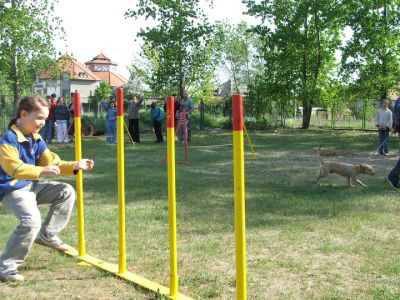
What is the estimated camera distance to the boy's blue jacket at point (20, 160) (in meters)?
4.15

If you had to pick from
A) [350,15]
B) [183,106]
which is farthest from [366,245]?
[350,15]

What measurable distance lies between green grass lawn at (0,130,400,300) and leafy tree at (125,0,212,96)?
15.4 m

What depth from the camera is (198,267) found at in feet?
15.6

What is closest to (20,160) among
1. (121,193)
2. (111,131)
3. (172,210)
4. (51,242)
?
(121,193)

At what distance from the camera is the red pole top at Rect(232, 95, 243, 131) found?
307 centimetres

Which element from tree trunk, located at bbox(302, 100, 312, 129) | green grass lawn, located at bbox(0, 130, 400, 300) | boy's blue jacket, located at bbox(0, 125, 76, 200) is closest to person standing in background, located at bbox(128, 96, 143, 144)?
green grass lawn, located at bbox(0, 130, 400, 300)

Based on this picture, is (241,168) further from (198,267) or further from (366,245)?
(366,245)

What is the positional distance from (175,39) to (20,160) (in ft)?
71.1

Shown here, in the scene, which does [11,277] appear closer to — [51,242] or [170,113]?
[51,242]

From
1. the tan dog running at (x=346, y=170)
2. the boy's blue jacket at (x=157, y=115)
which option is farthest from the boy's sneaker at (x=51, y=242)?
the boy's blue jacket at (x=157, y=115)

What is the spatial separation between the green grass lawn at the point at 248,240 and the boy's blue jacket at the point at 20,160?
86 centimetres

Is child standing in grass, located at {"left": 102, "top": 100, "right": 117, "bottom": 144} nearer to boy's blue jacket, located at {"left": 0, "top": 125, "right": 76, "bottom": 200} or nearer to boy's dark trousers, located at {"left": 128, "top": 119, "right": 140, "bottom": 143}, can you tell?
boy's dark trousers, located at {"left": 128, "top": 119, "right": 140, "bottom": 143}

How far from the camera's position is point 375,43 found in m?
26.5

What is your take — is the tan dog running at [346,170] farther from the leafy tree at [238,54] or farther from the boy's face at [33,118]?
the leafy tree at [238,54]
